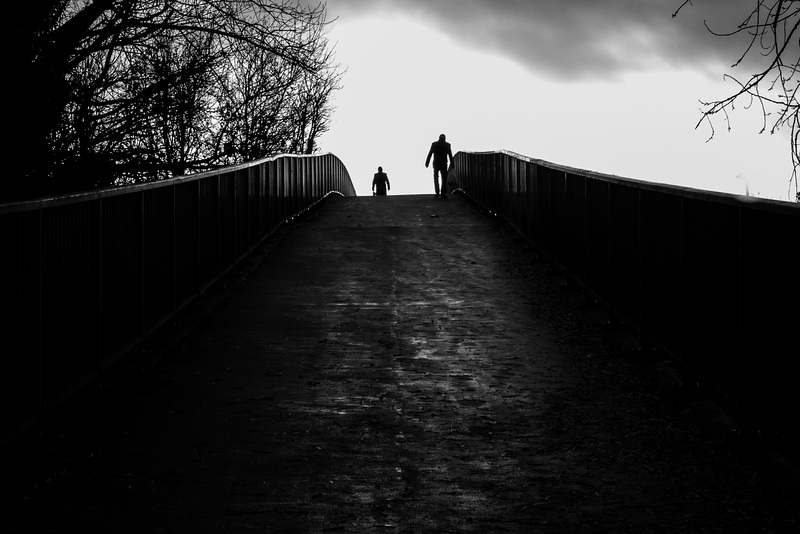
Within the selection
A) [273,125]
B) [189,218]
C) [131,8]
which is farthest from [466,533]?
[273,125]

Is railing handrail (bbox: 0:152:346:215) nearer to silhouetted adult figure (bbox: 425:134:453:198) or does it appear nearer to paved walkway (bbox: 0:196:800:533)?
paved walkway (bbox: 0:196:800:533)

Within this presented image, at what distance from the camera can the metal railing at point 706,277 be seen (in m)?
6.04

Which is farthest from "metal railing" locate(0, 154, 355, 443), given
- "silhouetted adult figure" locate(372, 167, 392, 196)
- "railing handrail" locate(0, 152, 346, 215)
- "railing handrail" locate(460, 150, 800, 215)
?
"silhouetted adult figure" locate(372, 167, 392, 196)

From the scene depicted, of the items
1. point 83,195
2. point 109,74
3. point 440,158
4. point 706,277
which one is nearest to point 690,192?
point 706,277

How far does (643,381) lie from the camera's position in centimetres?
866

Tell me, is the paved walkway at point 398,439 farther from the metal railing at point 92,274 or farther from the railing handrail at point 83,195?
the railing handrail at point 83,195

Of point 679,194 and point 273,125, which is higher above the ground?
point 273,125

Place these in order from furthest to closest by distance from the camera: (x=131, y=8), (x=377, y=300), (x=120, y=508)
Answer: (x=131, y=8), (x=377, y=300), (x=120, y=508)

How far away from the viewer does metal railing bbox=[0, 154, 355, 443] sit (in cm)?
641

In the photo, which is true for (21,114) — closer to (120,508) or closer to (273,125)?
(120,508)

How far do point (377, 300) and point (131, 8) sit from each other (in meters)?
8.86

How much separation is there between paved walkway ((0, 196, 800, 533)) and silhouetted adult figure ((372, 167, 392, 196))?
127 ft

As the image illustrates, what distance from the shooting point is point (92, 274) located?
316 inches

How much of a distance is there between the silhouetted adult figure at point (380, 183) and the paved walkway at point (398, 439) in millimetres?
38744
